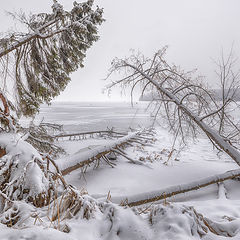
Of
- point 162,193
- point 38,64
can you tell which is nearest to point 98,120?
point 38,64

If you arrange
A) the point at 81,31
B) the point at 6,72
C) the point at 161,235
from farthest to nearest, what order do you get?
the point at 81,31
the point at 6,72
the point at 161,235

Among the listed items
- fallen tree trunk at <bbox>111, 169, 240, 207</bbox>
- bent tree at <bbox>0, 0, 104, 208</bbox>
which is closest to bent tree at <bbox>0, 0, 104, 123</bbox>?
bent tree at <bbox>0, 0, 104, 208</bbox>

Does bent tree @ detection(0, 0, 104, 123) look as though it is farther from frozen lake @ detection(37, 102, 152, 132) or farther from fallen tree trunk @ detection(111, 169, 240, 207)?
fallen tree trunk @ detection(111, 169, 240, 207)

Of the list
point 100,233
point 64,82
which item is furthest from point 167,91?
point 100,233

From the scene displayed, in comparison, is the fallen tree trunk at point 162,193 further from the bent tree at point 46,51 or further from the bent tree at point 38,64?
the bent tree at point 46,51

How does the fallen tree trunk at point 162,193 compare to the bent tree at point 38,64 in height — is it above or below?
below

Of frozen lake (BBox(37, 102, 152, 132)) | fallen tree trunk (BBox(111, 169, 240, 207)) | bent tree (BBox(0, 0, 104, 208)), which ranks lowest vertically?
frozen lake (BBox(37, 102, 152, 132))

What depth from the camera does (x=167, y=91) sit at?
483cm

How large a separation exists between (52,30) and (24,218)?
15.2 feet

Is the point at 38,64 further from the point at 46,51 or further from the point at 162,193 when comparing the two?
the point at 162,193

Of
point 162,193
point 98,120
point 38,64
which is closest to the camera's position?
point 162,193

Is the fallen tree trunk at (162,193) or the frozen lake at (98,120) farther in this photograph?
the frozen lake at (98,120)

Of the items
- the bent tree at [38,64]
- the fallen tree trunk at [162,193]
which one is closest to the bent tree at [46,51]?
the bent tree at [38,64]

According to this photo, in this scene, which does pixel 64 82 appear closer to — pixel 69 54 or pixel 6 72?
pixel 69 54
